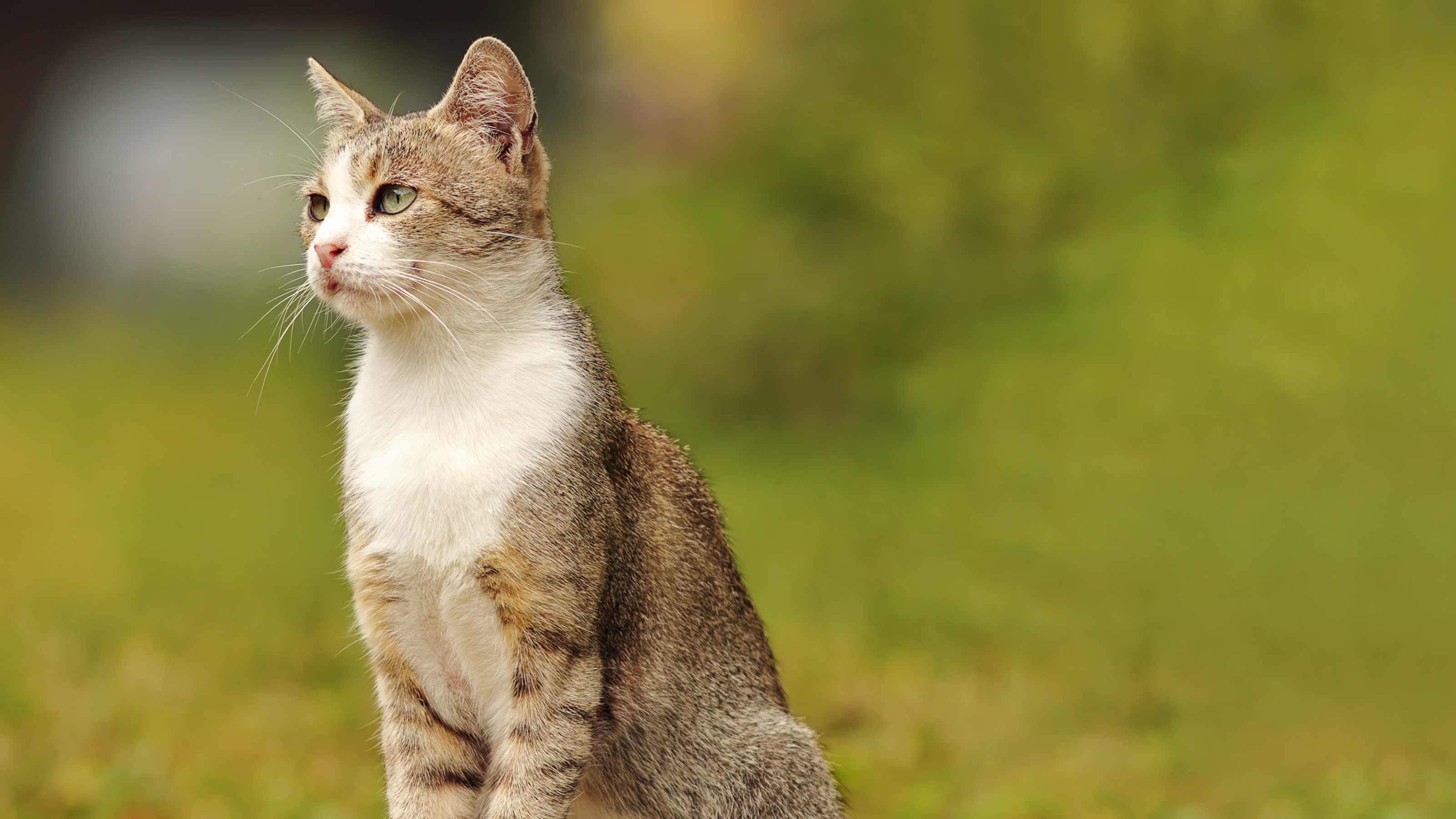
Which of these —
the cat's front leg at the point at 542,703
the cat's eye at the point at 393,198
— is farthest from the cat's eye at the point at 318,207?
the cat's front leg at the point at 542,703

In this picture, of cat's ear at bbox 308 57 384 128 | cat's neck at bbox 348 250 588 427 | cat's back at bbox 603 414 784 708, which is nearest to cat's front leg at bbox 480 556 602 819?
cat's back at bbox 603 414 784 708

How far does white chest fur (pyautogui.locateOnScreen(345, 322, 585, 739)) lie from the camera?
296 cm

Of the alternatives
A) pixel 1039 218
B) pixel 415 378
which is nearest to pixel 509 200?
pixel 415 378

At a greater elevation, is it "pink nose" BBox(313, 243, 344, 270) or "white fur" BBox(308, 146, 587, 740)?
"pink nose" BBox(313, 243, 344, 270)

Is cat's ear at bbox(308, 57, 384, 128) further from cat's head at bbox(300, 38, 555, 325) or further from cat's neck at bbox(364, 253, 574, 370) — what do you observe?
cat's neck at bbox(364, 253, 574, 370)

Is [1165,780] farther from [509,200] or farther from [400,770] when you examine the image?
[509,200]

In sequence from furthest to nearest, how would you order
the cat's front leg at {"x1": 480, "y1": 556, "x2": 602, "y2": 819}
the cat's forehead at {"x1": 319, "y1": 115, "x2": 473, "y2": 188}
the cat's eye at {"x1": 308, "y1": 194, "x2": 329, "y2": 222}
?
the cat's eye at {"x1": 308, "y1": 194, "x2": 329, "y2": 222} < the cat's forehead at {"x1": 319, "y1": 115, "x2": 473, "y2": 188} < the cat's front leg at {"x1": 480, "y1": 556, "x2": 602, "y2": 819}

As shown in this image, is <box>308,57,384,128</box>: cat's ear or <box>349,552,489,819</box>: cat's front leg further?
<box>308,57,384,128</box>: cat's ear

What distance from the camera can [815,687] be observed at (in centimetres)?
554

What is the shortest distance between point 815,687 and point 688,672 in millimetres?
2387

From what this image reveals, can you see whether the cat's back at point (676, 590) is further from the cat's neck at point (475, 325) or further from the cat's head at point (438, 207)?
the cat's head at point (438, 207)

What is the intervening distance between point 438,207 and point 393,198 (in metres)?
0.10

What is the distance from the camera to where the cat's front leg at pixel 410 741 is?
309cm

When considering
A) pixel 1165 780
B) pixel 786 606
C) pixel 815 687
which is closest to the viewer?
pixel 1165 780
